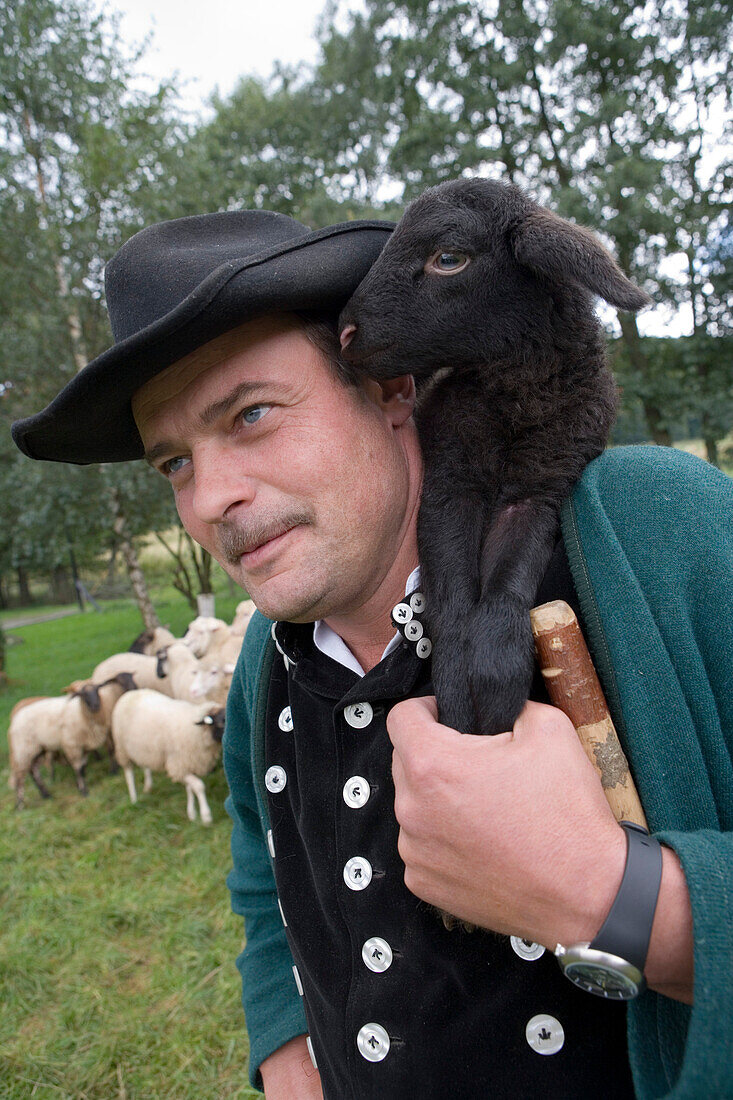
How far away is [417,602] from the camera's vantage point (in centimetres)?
148

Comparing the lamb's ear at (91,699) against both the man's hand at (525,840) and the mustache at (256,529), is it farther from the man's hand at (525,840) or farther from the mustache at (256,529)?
the man's hand at (525,840)

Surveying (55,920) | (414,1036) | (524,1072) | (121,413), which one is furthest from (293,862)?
(55,920)

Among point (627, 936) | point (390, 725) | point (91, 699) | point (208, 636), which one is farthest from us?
point (208, 636)

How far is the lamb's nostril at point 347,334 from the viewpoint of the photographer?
60.2 inches

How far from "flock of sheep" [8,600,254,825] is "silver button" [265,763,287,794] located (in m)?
4.19

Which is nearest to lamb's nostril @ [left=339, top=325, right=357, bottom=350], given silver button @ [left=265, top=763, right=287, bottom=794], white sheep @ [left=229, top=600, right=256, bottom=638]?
silver button @ [left=265, top=763, right=287, bottom=794]

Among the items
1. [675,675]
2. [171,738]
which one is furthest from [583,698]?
[171,738]

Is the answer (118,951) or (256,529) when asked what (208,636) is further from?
(256,529)

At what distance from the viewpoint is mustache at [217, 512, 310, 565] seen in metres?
1.42

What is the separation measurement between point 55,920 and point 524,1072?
4.74m

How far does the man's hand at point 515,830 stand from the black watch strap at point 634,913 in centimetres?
2

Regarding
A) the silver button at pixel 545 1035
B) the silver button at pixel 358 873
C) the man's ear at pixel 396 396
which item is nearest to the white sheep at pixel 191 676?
the man's ear at pixel 396 396

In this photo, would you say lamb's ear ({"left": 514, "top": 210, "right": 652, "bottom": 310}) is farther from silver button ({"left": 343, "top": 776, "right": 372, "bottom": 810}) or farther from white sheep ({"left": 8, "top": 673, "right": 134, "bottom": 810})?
white sheep ({"left": 8, "top": 673, "right": 134, "bottom": 810})

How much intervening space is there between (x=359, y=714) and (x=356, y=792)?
0.16 meters
